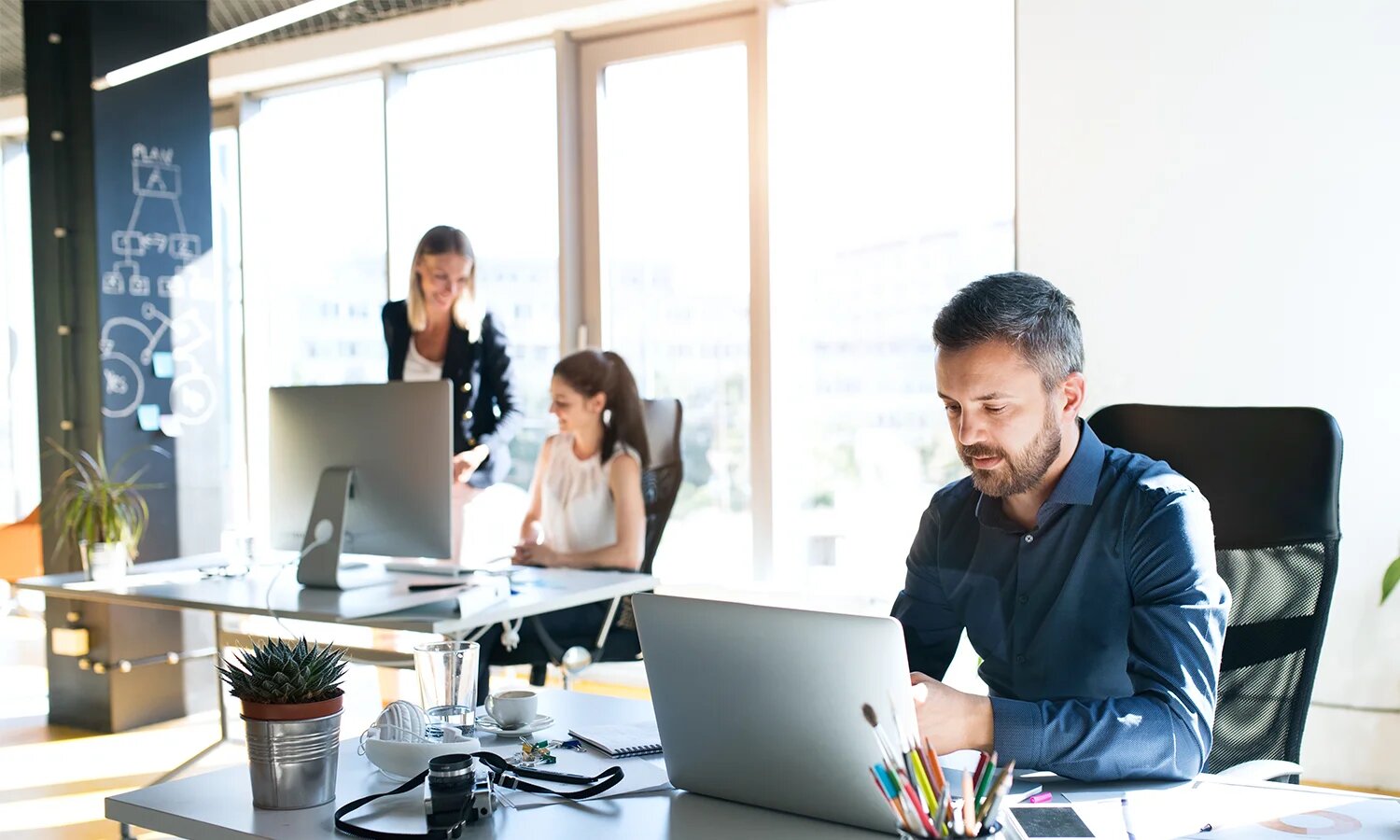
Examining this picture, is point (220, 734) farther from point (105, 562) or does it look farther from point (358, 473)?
point (358, 473)

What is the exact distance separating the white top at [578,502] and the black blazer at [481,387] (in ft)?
1.61

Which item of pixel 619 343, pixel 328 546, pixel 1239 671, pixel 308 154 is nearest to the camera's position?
pixel 1239 671

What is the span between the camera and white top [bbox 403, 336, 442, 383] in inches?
166

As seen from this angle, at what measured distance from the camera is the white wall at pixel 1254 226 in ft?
11.0

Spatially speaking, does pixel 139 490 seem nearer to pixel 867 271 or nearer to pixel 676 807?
pixel 867 271

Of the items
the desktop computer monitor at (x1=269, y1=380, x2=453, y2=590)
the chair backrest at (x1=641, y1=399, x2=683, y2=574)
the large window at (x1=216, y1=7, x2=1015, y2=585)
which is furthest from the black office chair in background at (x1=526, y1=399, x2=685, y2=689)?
the large window at (x1=216, y1=7, x2=1015, y2=585)

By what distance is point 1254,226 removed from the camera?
3482mm

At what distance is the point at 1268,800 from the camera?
1356 millimetres

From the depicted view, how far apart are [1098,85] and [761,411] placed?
1.65 metres

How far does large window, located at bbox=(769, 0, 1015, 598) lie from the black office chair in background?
1.01 m

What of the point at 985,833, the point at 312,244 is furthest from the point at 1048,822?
the point at 312,244

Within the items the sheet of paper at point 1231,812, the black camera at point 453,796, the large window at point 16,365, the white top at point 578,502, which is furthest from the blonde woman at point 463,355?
the large window at point 16,365

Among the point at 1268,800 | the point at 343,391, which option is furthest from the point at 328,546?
the point at 1268,800

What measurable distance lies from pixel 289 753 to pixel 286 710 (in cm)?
5
